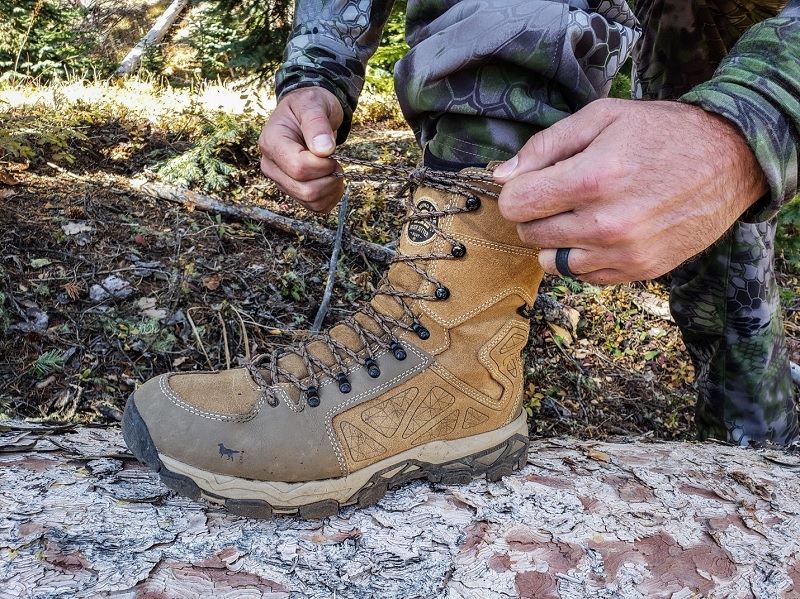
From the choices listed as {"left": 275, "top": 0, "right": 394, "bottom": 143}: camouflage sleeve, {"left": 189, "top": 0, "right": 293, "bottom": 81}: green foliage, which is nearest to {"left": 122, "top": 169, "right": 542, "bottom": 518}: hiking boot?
{"left": 275, "top": 0, "right": 394, "bottom": 143}: camouflage sleeve

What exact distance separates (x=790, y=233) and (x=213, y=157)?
3.98 metres

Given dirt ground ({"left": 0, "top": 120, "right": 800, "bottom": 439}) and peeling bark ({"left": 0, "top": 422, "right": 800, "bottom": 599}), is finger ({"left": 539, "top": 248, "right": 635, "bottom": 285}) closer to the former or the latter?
peeling bark ({"left": 0, "top": 422, "right": 800, "bottom": 599})

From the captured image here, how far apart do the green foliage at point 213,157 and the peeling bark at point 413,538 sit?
256 centimetres

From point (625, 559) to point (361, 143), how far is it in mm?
4700

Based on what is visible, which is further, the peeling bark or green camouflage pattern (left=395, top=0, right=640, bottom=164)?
green camouflage pattern (left=395, top=0, right=640, bottom=164)

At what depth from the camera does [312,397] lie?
1.51 meters

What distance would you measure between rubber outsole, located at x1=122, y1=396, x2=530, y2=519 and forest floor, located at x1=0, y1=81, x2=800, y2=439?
40.0 inches

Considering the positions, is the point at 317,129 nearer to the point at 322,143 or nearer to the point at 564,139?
the point at 322,143

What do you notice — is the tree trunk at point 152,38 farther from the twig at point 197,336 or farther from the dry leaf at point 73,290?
the twig at point 197,336

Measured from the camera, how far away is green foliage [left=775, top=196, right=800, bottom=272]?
313 cm

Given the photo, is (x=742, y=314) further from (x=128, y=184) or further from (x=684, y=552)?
(x=128, y=184)

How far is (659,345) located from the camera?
350 centimetres

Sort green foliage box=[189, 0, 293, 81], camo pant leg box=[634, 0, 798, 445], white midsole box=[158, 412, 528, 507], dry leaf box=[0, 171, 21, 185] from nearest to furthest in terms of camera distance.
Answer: white midsole box=[158, 412, 528, 507] → camo pant leg box=[634, 0, 798, 445] → dry leaf box=[0, 171, 21, 185] → green foliage box=[189, 0, 293, 81]

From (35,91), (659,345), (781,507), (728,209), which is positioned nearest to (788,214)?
(659,345)
